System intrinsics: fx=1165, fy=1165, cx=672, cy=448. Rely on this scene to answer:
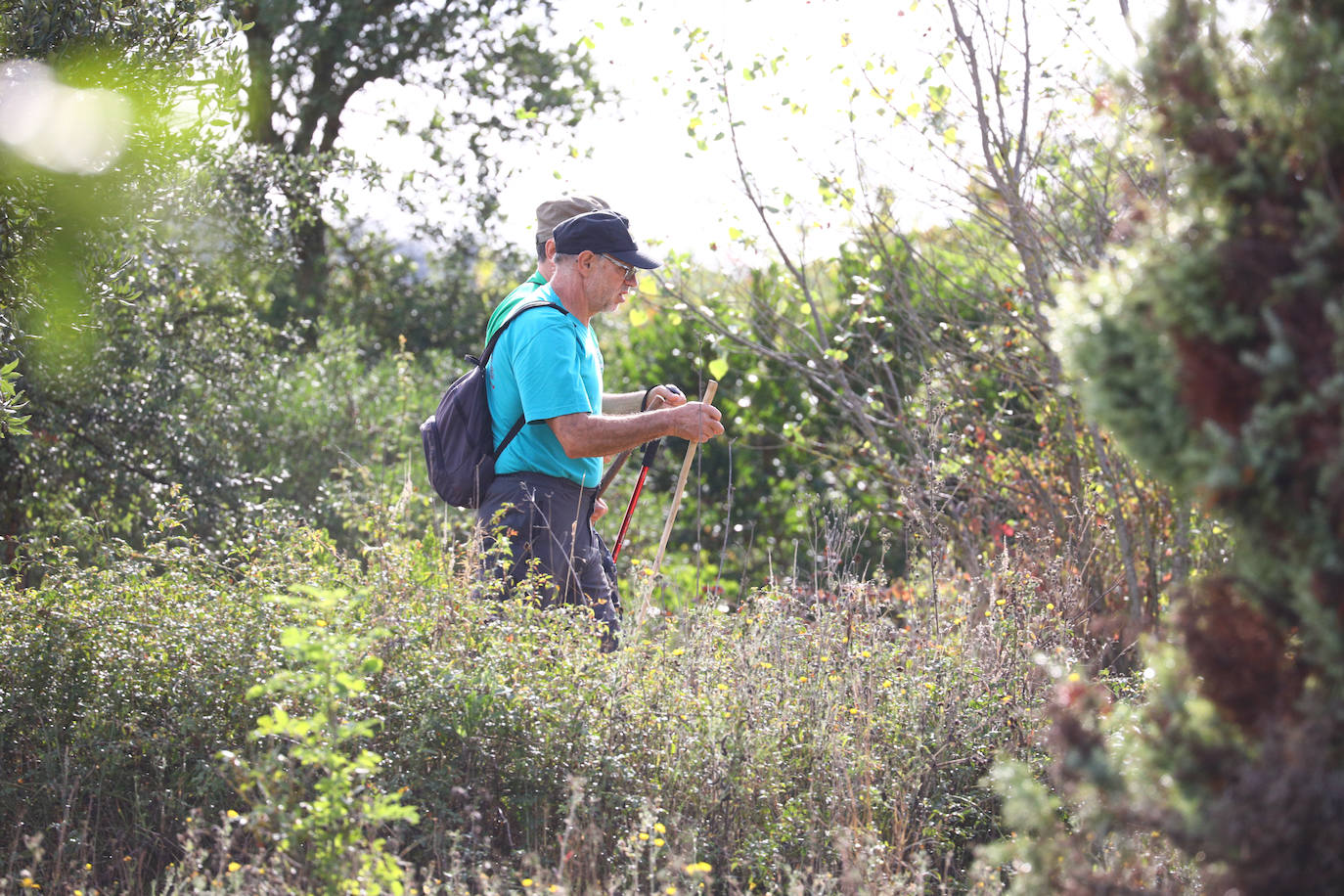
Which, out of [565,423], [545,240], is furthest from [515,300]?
[565,423]

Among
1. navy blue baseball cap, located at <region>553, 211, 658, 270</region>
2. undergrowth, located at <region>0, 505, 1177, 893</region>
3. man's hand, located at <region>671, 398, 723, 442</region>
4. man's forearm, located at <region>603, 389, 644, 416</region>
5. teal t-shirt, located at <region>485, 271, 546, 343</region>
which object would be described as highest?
navy blue baseball cap, located at <region>553, 211, 658, 270</region>

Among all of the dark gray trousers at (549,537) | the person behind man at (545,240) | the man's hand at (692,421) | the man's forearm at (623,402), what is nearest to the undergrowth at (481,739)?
the dark gray trousers at (549,537)

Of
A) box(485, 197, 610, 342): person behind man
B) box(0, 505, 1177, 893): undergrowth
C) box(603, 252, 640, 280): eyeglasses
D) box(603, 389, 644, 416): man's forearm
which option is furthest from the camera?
box(603, 389, 644, 416): man's forearm

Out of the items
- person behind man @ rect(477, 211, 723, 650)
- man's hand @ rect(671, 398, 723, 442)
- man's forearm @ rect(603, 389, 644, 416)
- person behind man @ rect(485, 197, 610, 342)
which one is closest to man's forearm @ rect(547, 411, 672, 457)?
person behind man @ rect(477, 211, 723, 650)

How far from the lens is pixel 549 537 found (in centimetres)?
392

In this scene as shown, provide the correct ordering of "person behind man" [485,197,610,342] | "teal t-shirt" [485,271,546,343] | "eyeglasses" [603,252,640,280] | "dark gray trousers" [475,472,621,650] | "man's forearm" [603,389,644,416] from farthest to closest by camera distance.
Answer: "man's forearm" [603,389,644,416] < "person behind man" [485,197,610,342] < "teal t-shirt" [485,271,546,343] < "eyeglasses" [603,252,640,280] < "dark gray trousers" [475,472,621,650]

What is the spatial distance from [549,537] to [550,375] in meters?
0.57

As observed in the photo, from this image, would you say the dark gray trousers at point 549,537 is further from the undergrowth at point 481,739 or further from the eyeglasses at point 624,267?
the eyeglasses at point 624,267

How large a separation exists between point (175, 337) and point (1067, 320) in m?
5.78

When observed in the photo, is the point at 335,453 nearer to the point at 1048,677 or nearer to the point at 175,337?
the point at 175,337

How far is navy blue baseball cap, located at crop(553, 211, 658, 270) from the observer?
155 inches

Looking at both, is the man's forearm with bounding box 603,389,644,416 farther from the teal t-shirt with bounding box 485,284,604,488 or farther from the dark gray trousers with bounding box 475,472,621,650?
the dark gray trousers with bounding box 475,472,621,650

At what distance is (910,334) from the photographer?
629 cm

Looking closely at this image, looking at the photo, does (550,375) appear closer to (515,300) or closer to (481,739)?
(515,300)
